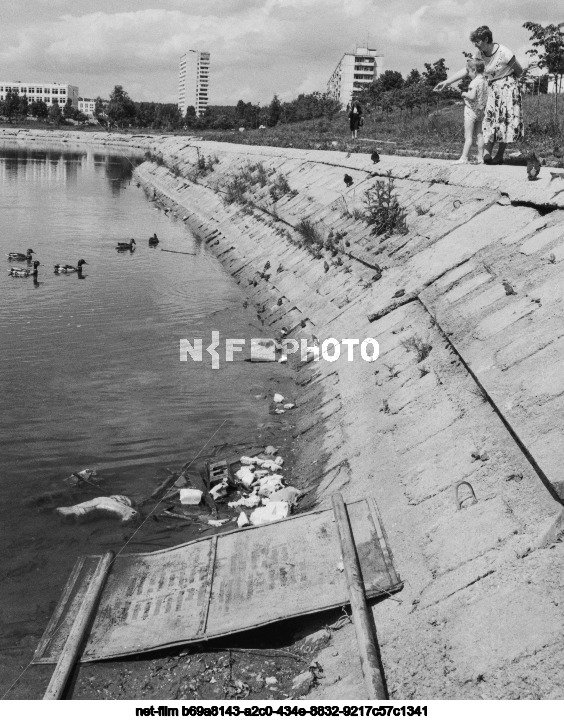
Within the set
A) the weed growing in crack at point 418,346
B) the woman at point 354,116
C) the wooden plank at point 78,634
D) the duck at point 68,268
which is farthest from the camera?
the woman at point 354,116

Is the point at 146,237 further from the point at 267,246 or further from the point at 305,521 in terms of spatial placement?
the point at 305,521

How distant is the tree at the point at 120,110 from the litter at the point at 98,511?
13964 cm

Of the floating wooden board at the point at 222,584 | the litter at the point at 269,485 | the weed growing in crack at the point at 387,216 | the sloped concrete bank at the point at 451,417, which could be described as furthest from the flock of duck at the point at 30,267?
the floating wooden board at the point at 222,584

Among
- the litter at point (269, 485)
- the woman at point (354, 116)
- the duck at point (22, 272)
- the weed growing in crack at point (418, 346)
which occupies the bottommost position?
the litter at point (269, 485)

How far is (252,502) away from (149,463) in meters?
1.45

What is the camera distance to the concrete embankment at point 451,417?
163 inches

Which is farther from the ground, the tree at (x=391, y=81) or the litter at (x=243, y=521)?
the tree at (x=391, y=81)

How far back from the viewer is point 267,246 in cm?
1866

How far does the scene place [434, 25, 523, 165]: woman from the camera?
1170 cm

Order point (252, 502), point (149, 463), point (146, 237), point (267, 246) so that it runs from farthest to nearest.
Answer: point (146, 237) < point (267, 246) < point (149, 463) < point (252, 502)

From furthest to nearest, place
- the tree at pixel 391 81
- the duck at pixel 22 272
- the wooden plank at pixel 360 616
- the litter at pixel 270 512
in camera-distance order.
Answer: the tree at pixel 391 81
the duck at pixel 22 272
the litter at pixel 270 512
the wooden plank at pixel 360 616

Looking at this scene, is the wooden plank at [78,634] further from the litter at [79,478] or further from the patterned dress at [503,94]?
the patterned dress at [503,94]

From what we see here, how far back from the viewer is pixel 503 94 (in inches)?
466
